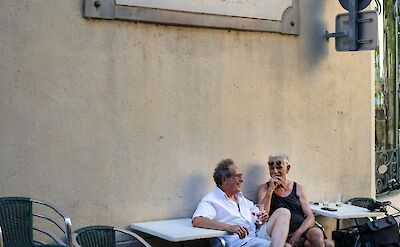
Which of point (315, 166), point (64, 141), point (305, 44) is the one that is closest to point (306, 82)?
point (305, 44)

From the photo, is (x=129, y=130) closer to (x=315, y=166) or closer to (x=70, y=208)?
(x=70, y=208)

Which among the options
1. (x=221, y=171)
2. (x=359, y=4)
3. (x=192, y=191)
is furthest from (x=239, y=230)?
(x=359, y=4)

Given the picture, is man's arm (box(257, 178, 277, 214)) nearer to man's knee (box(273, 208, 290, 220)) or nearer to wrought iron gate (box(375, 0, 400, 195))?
man's knee (box(273, 208, 290, 220))

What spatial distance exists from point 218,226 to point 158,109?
1239mm

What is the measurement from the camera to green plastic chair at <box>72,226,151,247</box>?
5.84m

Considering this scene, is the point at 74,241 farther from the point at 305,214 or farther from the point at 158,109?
the point at 305,214

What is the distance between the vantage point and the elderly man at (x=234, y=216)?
6348 mm

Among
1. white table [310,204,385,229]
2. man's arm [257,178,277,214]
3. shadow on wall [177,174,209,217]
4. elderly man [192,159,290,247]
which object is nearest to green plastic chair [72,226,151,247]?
elderly man [192,159,290,247]

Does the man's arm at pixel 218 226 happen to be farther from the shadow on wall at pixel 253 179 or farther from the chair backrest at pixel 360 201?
the chair backrest at pixel 360 201

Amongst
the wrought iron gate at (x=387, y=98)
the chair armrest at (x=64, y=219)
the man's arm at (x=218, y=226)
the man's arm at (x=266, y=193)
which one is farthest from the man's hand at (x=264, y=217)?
the wrought iron gate at (x=387, y=98)

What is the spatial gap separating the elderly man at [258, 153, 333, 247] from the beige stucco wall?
268mm

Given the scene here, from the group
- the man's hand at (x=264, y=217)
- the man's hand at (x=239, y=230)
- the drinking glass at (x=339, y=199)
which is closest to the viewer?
the man's hand at (x=239, y=230)

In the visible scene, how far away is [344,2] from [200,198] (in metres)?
2.84

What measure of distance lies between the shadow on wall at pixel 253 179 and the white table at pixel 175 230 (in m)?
0.97
